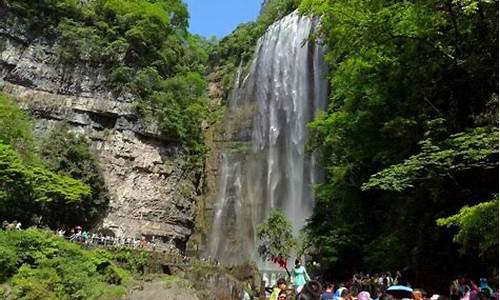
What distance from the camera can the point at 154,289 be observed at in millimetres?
18219

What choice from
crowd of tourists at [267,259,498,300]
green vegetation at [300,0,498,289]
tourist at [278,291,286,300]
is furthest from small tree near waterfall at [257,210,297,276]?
tourist at [278,291,286,300]

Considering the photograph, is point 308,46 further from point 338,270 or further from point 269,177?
point 338,270

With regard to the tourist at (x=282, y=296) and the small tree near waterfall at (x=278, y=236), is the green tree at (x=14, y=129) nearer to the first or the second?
the small tree near waterfall at (x=278, y=236)

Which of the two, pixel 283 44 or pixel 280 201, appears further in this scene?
pixel 283 44

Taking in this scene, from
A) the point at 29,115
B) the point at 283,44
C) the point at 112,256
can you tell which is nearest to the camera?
the point at 112,256

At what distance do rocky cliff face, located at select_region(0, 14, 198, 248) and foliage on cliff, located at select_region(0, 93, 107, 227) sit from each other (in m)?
1.53

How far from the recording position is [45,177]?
24172 millimetres

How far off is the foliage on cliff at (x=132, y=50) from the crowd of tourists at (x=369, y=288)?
1798cm

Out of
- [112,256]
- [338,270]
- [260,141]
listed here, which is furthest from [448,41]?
[260,141]

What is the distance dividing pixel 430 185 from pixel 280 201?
1750cm

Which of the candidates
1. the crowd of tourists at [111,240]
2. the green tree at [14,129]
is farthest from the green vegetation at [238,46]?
the green tree at [14,129]

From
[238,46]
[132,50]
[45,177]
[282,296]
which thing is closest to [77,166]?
[45,177]

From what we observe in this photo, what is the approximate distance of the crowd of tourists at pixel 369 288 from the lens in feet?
22.0

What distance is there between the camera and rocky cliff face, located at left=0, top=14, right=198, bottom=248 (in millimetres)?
29594
